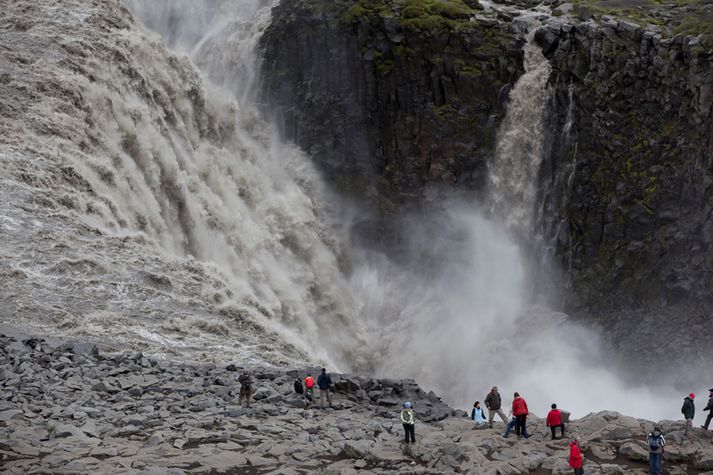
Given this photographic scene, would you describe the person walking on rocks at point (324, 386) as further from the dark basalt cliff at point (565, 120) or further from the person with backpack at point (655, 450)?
the dark basalt cliff at point (565, 120)

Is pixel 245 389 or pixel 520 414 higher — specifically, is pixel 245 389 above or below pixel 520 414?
above

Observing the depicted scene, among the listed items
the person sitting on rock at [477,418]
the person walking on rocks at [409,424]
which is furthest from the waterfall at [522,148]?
the person walking on rocks at [409,424]

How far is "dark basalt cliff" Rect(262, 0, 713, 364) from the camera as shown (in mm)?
52625

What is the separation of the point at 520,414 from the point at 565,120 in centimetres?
3772

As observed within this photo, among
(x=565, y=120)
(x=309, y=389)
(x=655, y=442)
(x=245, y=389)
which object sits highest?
(x=565, y=120)

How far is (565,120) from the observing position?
189 feet

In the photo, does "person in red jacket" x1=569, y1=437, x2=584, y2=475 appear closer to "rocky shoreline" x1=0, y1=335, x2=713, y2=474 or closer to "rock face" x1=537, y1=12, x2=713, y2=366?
"rocky shoreline" x1=0, y1=335, x2=713, y2=474

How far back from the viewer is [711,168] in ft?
168

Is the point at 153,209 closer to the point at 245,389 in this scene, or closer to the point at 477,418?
the point at 245,389

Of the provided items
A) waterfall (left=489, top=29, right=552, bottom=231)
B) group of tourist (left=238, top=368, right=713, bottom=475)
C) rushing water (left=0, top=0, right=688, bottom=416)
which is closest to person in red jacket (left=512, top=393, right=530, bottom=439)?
group of tourist (left=238, top=368, right=713, bottom=475)

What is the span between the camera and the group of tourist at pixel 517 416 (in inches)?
837

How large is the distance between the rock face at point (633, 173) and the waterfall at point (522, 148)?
122cm

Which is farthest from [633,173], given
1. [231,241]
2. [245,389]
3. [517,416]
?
[245,389]

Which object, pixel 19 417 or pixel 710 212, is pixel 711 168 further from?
pixel 19 417
